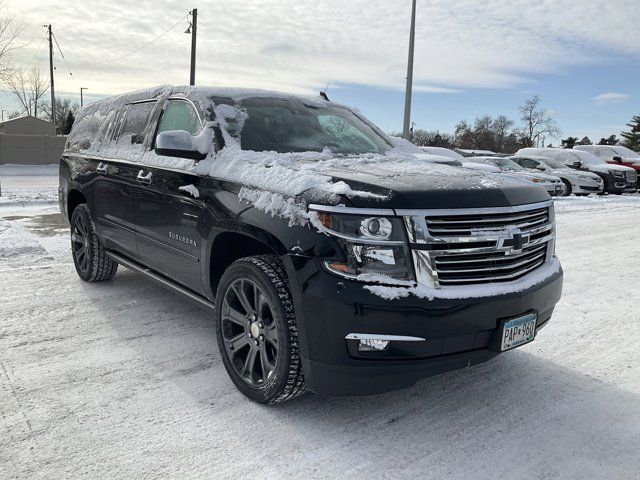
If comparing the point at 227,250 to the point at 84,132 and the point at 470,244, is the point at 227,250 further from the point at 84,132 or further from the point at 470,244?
the point at 84,132

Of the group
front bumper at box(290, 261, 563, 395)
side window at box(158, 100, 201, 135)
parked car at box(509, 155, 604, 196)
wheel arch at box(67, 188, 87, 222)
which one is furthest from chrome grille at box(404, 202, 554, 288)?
parked car at box(509, 155, 604, 196)

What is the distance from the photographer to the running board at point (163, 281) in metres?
3.86

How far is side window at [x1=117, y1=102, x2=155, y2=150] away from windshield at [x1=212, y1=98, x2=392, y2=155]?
3.53ft

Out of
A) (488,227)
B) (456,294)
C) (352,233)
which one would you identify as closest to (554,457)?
(456,294)

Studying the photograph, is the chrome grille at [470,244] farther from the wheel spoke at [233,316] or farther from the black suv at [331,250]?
the wheel spoke at [233,316]

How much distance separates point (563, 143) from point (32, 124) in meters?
62.7

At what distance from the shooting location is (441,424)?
3.11 metres

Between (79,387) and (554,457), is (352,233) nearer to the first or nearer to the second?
(554,457)

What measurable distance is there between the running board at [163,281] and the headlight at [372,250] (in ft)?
4.38

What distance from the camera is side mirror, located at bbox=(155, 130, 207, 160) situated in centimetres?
367

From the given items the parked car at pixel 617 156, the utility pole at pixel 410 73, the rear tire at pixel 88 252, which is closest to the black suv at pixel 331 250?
the rear tire at pixel 88 252

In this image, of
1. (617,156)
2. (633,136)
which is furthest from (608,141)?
(617,156)

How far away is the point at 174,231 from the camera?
13.2 ft

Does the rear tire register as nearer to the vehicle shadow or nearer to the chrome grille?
the vehicle shadow
